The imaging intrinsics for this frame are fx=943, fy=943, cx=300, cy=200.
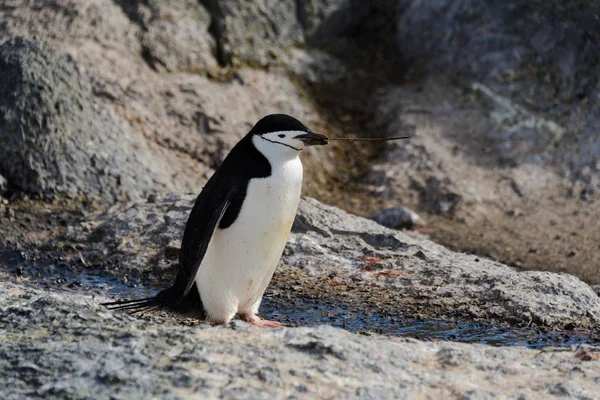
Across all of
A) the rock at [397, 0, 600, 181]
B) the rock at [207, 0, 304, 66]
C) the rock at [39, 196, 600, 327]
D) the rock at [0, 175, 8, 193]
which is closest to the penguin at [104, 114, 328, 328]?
the rock at [39, 196, 600, 327]

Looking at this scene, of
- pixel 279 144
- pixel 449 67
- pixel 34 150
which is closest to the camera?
pixel 279 144

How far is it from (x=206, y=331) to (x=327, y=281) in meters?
2.02

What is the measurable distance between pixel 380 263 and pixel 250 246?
1272mm

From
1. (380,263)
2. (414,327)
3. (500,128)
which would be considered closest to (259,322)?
(414,327)

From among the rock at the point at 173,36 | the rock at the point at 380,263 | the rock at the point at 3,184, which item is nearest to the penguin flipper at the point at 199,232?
the rock at the point at 380,263

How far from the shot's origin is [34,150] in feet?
23.8

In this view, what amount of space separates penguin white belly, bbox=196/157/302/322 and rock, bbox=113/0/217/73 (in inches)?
192

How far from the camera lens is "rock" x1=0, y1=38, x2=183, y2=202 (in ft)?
23.6

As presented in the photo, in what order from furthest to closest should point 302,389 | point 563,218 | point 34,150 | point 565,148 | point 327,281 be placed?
point 565,148 < point 563,218 < point 34,150 < point 327,281 < point 302,389

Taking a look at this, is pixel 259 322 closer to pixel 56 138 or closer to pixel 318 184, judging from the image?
pixel 56 138

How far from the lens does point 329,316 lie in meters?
5.14

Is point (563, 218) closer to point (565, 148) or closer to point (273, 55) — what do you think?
point (565, 148)

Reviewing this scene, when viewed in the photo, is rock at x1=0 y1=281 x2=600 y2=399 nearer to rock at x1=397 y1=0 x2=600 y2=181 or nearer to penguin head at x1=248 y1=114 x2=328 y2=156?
penguin head at x1=248 y1=114 x2=328 y2=156

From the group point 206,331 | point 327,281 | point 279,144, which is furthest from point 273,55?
point 206,331
